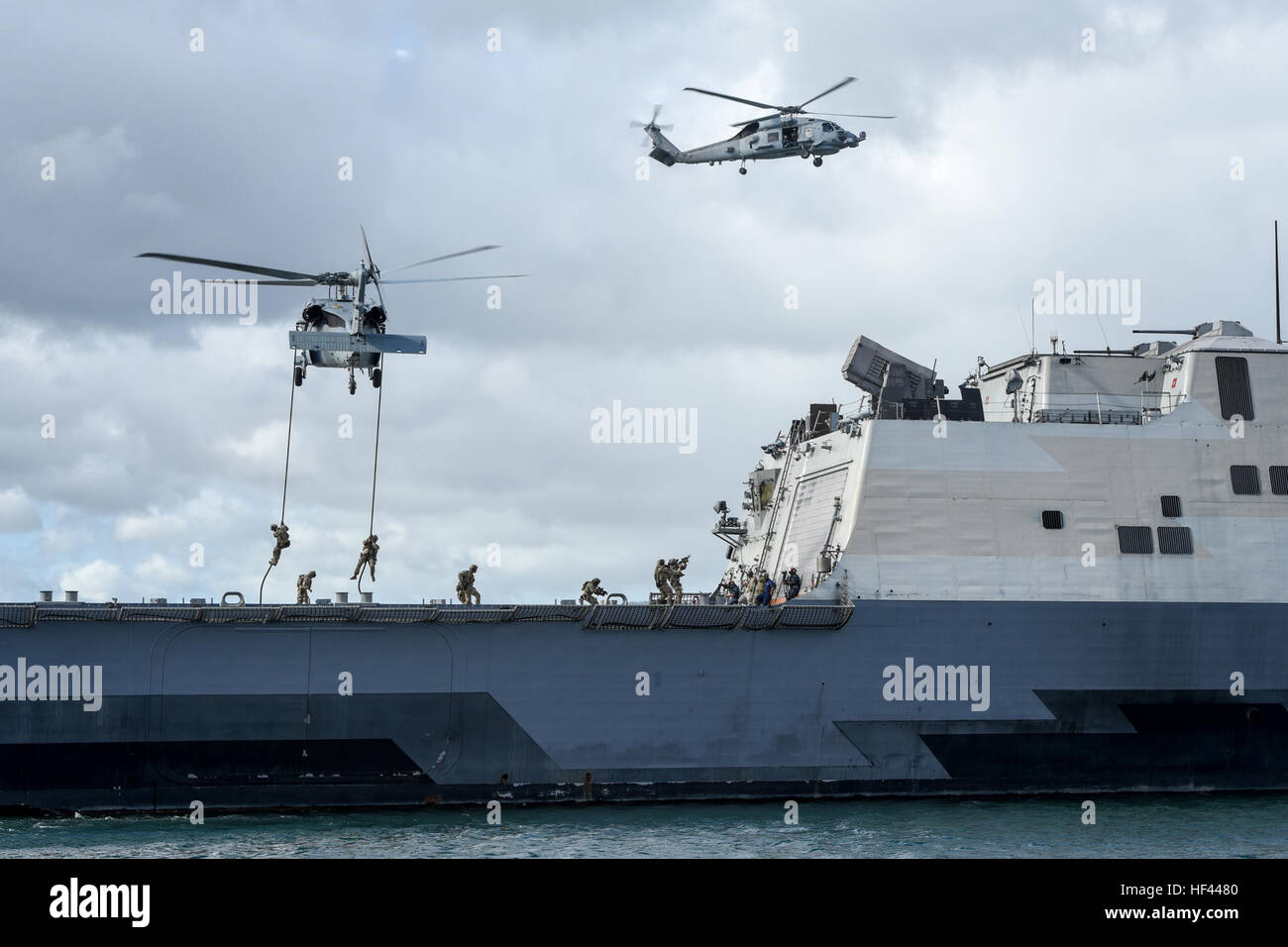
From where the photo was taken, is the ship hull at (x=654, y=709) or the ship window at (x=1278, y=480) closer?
the ship hull at (x=654, y=709)

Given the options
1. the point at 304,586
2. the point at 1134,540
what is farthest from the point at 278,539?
the point at 1134,540

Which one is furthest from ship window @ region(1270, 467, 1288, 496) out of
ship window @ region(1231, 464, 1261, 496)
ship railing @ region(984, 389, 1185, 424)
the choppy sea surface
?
the choppy sea surface

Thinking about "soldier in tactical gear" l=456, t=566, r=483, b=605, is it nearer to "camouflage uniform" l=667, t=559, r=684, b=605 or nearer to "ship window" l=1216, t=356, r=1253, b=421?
"camouflage uniform" l=667, t=559, r=684, b=605

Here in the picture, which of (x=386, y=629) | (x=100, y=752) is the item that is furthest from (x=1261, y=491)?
(x=100, y=752)

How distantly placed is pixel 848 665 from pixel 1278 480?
8.84 meters

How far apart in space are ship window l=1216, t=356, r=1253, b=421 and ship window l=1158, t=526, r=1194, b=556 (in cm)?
243

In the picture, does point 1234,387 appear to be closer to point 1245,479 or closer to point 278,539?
point 1245,479

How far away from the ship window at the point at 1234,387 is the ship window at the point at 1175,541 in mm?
2428

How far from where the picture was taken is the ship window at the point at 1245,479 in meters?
24.1

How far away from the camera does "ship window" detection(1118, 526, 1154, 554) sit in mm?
Answer: 23516

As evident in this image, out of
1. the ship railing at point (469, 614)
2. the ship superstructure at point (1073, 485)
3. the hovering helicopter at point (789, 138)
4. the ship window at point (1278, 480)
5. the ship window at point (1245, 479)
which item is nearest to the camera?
the ship railing at point (469, 614)

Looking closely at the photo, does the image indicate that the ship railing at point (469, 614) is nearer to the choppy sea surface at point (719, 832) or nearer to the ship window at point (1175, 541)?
the choppy sea surface at point (719, 832)

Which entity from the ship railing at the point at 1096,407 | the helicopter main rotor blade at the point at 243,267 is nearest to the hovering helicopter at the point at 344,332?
the helicopter main rotor blade at the point at 243,267
